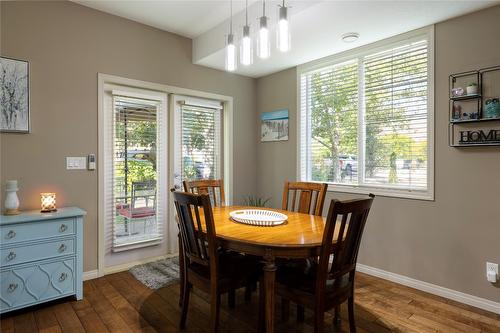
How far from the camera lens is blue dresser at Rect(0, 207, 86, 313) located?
7.25ft

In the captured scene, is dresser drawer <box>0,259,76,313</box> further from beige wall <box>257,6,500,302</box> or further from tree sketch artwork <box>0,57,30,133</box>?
beige wall <box>257,6,500,302</box>

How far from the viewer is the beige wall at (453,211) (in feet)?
7.84

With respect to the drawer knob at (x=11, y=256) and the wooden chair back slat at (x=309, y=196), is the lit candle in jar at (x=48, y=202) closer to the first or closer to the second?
the drawer knob at (x=11, y=256)

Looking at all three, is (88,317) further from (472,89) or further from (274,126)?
(472,89)

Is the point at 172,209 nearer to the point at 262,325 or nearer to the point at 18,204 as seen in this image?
the point at 18,204

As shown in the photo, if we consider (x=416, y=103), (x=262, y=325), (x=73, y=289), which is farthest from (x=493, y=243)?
(x=73, y=289)

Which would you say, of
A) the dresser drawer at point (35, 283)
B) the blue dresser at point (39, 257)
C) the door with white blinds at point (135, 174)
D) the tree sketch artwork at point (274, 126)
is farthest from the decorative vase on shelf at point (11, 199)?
the tree sketch artwork at point (274, 126)

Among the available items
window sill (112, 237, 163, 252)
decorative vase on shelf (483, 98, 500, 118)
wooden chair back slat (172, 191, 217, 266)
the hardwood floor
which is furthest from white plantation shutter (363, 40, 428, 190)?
window sill (112, 237, 163, 252)

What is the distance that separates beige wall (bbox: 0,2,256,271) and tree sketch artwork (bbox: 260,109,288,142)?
1.49 m

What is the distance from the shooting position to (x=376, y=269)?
3115 mm

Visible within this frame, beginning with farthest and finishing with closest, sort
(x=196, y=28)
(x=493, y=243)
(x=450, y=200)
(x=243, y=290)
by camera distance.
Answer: (x=196, y=28) → (x=243, y=290) → (x=450, y=200) → (x=493, y=243)

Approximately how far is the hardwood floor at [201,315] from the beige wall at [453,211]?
0.91 ft

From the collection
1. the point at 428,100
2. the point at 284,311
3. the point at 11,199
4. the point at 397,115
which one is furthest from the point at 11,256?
the point at 428,100

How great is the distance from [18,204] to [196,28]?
8.17 ft
